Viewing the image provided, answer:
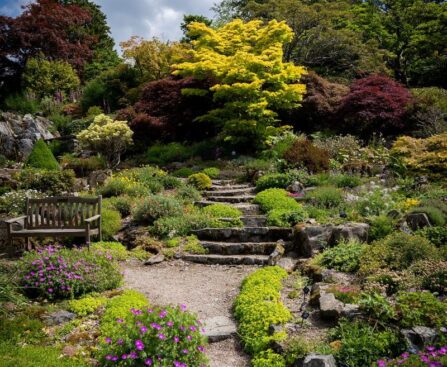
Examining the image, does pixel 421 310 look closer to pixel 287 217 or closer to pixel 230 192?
pixel 287 217

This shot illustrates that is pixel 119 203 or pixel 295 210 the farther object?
pixel 119 203

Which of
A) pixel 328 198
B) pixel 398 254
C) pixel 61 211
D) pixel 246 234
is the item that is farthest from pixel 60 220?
pixel 398 254

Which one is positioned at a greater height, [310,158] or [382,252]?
[310,158]

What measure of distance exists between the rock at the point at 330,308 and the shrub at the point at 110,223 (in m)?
5.49

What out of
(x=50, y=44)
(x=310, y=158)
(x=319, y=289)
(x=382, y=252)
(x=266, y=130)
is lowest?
(x=319, y=289)

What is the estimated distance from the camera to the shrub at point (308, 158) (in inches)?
497

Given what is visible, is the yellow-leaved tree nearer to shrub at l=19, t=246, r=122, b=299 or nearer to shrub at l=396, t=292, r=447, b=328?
shrub at l=19, t=246, r=122, b=299

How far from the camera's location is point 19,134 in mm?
18859

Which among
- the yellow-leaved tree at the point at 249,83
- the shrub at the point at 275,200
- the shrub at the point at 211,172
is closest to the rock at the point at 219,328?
the shrub at the point at 275,200

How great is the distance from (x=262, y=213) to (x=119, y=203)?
3.71m

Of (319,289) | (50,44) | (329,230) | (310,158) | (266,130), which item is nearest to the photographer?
(319,289)

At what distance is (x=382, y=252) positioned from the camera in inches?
265

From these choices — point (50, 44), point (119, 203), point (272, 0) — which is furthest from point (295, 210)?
point (50, 44)

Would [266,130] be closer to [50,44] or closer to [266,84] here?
[266,84]
